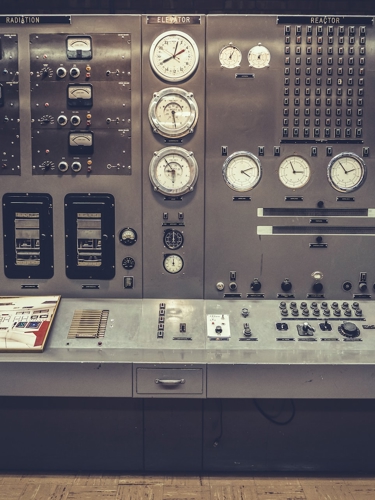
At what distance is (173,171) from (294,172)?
634 mm

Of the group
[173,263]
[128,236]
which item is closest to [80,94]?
[128,236]

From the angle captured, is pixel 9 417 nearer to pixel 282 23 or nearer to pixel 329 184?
pixel 329 184

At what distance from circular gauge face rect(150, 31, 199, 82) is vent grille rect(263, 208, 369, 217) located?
2.73 ft

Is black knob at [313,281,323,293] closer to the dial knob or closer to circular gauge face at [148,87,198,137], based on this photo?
the dial knob

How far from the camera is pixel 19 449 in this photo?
9.98ft

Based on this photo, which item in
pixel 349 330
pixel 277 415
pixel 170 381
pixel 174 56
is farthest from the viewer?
pixel 277 415

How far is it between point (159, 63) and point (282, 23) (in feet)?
2.17

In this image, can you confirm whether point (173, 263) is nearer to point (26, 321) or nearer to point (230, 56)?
point (26, 321)

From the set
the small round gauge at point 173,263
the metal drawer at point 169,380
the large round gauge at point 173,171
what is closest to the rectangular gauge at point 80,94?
the large round gauge at point 173,171

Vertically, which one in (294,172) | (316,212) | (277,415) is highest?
(294,172)

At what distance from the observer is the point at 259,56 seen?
2.84 m

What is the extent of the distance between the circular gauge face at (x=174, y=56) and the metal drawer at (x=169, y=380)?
1.46 m

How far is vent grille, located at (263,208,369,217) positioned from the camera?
292 cm

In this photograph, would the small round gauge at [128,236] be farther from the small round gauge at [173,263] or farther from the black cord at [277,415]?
the black cord at [277,415]
